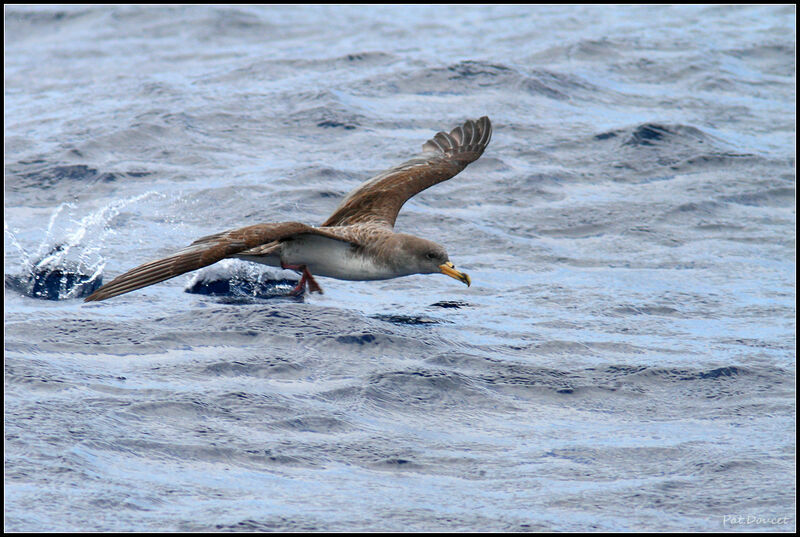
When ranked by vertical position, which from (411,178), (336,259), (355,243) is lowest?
(336,259)

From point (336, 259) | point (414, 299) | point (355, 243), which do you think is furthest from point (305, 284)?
point (414, 299)

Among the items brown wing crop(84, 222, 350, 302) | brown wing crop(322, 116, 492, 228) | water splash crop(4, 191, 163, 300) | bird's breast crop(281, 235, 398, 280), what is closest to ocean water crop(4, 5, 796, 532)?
water splash crop(4, 191, 163, 300)

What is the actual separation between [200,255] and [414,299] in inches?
115

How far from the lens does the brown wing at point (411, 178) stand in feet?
35.9

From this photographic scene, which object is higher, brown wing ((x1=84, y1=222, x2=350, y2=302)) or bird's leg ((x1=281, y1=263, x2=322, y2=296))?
brown wing ((x1=84, y1=222, x2=350, y2=302))

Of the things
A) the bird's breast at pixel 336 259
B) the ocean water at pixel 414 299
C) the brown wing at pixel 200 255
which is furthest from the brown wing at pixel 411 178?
the brown wing at pixel 200 255

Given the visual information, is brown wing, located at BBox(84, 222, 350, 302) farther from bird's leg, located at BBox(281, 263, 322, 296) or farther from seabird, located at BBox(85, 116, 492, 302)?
bird's leg, located at BBox(281, 263, 322, 296)

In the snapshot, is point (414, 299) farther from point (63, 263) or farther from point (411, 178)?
point (63, 263)

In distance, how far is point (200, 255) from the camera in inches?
332

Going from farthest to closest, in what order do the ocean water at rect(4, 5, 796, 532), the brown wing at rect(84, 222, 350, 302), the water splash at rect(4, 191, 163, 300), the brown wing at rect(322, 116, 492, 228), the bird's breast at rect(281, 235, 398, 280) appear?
the brown wing at rect(322, 116, 492, 228)
the water splash at rect(4, 191, 163, 300)
the bird's breast at rect(281, 235, 398, 280)
the brown wing at rect(84, 222, 350, 302)
the ocean water at rect(4, 5, 796, 532)

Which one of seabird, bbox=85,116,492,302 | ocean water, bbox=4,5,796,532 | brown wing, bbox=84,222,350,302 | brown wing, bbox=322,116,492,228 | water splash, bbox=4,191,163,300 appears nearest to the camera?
ocean water, bbox=4,5,796,532

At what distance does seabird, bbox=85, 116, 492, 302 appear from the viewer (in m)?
8.41

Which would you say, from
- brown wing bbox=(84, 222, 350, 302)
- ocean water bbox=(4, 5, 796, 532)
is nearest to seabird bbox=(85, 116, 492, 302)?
brown wing bbox=(84, 222, 350, 302)

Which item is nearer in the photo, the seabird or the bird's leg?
the seabird
